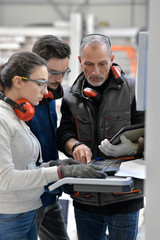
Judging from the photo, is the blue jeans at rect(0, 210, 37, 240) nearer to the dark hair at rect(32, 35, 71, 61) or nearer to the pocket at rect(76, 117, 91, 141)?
the pocket at rect(76, 117, 91, 141)

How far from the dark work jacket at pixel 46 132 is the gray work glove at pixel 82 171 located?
0.55 m

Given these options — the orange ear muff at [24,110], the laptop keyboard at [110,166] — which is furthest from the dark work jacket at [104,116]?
the orange ear muff at [24,110]

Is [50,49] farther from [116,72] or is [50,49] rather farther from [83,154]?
[83,154]

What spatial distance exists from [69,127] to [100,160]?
0.36 m

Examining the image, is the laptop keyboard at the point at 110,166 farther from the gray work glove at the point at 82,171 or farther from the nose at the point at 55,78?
the nose at the point at 55,78

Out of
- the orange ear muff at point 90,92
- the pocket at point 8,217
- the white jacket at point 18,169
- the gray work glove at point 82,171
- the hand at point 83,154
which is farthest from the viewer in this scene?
the orange ear muff at point 90,92

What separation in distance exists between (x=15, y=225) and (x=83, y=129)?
2.43 ft

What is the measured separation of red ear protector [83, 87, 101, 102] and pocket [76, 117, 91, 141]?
5.9 inches

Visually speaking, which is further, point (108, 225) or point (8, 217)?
point (108, 225)

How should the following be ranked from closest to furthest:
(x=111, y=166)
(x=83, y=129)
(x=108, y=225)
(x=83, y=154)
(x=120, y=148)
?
(x=111, y=166)
(x=120, y=148)
(x=83, y=154)
(x=108, y=225)
(x=83, y=129)

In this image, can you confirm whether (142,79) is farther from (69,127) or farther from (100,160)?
(69,127)

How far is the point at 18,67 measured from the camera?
183cm

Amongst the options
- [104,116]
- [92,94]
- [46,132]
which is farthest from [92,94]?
[46,132]

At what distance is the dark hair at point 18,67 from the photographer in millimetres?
1823
